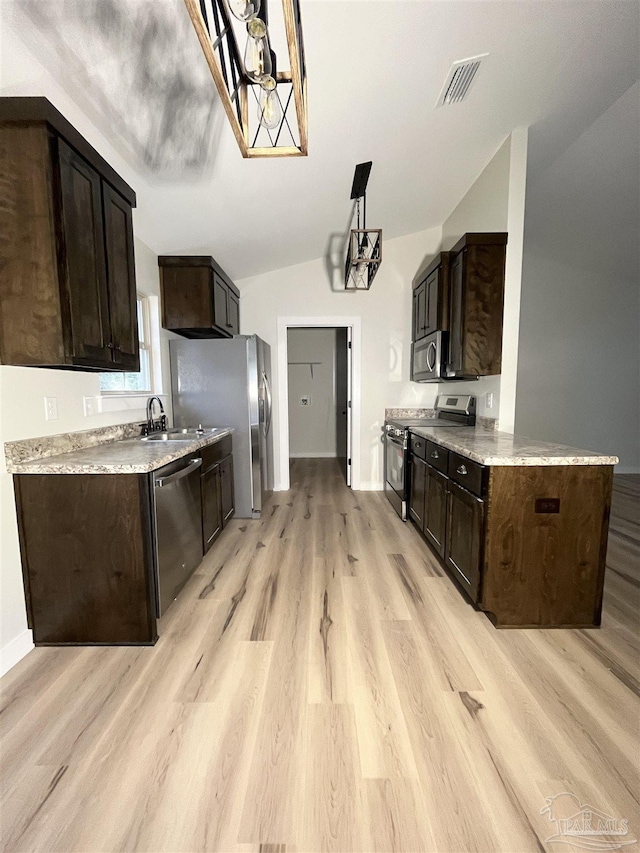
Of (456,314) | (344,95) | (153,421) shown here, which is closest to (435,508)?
(456,314)

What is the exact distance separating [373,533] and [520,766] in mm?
1932

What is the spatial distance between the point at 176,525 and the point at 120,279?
1384 millimetres

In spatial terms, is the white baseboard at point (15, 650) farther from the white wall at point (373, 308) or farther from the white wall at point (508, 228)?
the white wall at point (508, 228)

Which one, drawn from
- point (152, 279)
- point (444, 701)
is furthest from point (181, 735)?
point (152, 279)

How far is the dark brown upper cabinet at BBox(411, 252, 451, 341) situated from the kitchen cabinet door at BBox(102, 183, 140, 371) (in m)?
2.30

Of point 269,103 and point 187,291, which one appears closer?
point 269,103

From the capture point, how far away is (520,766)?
3.82ft

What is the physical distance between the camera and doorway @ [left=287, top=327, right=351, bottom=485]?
6297mm

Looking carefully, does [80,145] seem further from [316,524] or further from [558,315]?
[558,315]

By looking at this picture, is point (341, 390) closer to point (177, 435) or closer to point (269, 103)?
point (177, 435)

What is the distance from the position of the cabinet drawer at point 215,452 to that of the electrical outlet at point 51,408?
2.75 feet

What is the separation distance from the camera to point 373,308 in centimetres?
424
